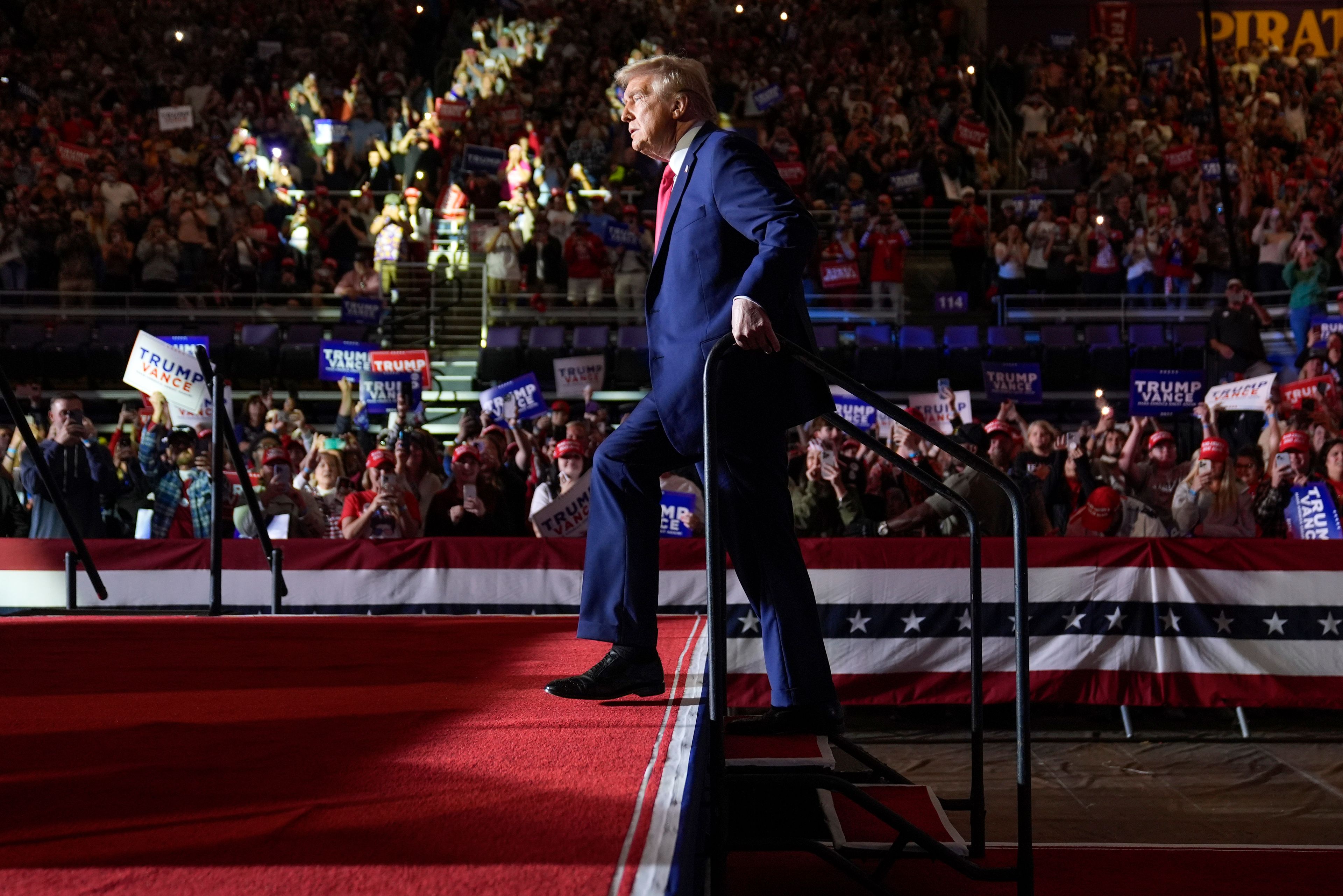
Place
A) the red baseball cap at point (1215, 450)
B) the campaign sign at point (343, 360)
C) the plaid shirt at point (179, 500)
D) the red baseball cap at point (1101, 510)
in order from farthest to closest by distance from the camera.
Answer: the campaign sign at point (343, 360), the plaid shirt at point (179, 500), the red baseball cap at point (1101, 510), the red baseball cap at point (1215, 450)

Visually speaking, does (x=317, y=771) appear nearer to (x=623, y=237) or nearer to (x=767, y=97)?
(x=623, y=237)

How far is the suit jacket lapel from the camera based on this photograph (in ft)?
11.7

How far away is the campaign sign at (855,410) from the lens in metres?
11.4

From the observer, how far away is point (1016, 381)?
42.3 feet

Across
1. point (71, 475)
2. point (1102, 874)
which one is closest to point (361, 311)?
point (71, 475)

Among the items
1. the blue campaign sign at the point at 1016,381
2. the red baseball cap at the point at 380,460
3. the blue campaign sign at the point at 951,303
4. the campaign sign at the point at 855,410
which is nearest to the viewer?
the red baseball cap at the point at 380,460

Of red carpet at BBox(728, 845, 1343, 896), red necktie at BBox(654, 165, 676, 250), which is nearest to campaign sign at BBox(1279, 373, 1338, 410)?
red carpet at BBox(728, 845, 1343, 896)

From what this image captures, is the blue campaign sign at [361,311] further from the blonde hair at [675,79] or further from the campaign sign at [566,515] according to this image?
the blonde hair at [675,79]

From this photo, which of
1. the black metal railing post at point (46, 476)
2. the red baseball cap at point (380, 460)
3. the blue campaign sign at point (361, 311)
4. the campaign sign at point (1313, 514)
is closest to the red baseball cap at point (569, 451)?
the red baseball cap at point (380, 460)

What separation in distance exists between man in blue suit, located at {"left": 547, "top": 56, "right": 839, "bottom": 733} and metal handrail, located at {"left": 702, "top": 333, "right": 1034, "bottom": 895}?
0.23 metres

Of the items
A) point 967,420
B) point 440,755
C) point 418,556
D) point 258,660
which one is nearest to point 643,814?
point 440,755

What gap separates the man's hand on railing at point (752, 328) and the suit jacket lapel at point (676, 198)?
1.46ft

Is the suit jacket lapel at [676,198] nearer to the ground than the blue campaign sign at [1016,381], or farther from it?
farther from it

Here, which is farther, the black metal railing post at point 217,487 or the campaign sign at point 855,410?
the campaign sign at point 855,410
